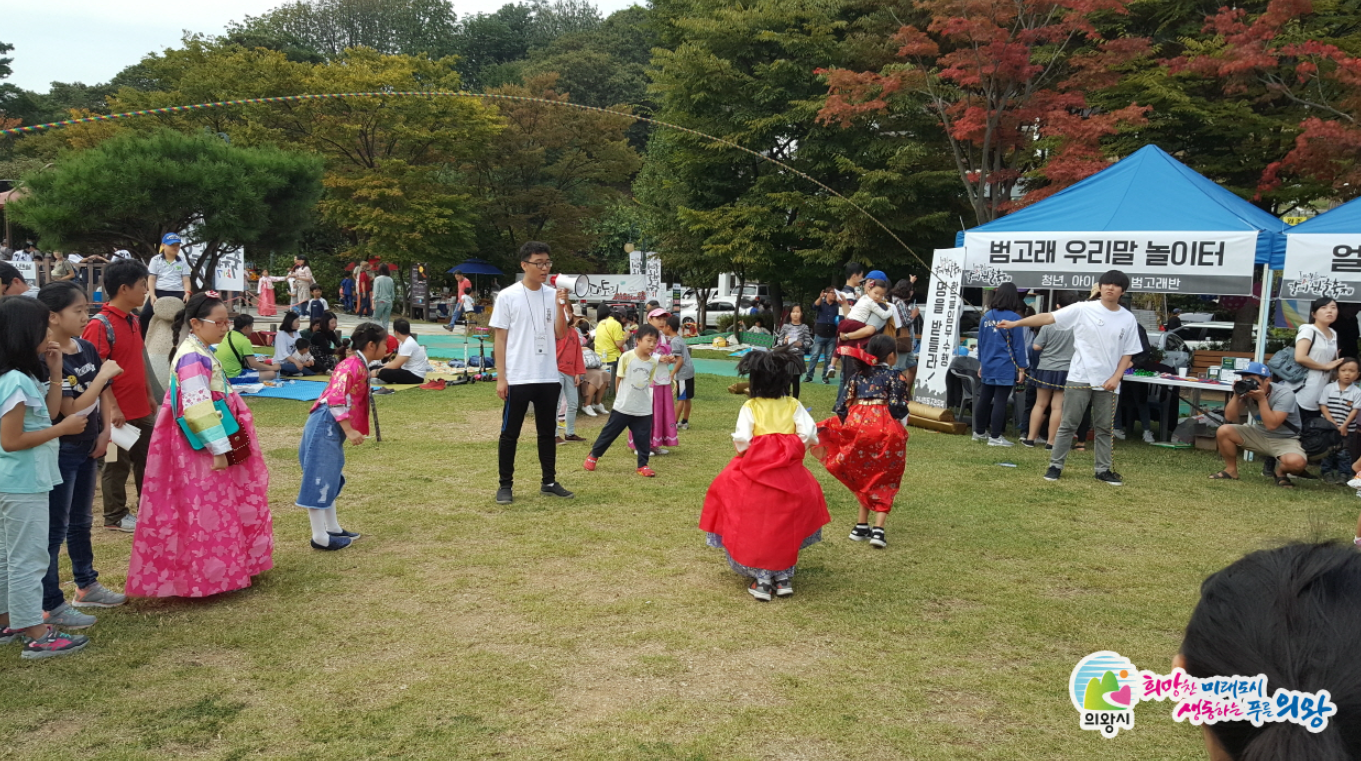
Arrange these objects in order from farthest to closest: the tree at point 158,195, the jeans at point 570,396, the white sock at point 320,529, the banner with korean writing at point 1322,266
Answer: the tree at point 158,195
the jeans at point 570,396
the banner with korean writing at point 1322,266
the white sock at point 320,529

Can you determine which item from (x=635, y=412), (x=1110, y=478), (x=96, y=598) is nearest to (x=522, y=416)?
(x=635, y=412)

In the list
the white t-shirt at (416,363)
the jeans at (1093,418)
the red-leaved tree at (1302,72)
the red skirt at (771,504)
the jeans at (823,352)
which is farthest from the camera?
A: the jeans at (823,352)

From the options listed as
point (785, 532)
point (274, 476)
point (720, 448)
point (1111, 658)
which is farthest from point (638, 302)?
point (1111, 658)

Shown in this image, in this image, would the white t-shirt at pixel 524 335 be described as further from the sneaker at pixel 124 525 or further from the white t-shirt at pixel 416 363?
the white t-shirt at pixel 416 363

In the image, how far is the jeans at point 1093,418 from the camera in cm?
764

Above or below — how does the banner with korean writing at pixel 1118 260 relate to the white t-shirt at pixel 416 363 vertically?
above

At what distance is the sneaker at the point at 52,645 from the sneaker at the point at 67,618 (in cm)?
13

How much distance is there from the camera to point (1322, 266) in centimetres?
858

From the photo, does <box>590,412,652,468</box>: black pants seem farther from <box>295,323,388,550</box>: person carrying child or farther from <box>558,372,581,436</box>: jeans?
<box>295,323,388,550</box>: person carrying child

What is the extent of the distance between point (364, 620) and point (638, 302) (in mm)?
13885

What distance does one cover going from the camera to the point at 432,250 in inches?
1029

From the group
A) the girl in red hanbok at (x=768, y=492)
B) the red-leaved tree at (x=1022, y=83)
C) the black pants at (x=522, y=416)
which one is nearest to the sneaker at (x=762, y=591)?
the girl in red hanbok at (x=768, y=492)

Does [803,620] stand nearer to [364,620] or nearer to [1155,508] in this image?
[364,620]

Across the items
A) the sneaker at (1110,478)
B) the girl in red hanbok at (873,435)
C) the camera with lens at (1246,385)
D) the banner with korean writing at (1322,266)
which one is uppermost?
the banner with korean writing at (1322,266)
